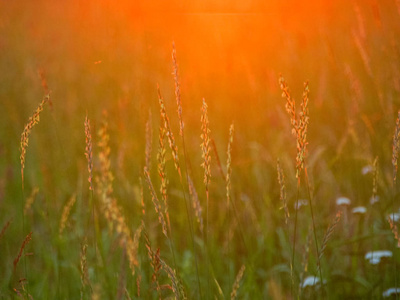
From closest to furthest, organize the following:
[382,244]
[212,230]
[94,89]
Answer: [382,244], [212,230], [94,89]

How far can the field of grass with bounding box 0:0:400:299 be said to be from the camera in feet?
3.98

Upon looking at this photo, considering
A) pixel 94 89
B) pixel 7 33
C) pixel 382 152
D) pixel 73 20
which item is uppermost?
pixel 73 20

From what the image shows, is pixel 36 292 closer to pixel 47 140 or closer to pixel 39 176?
pixel 39 176

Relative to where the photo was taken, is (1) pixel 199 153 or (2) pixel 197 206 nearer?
(2) pixel 197 206

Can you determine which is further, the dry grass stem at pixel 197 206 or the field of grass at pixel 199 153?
the field of grass at pixel 199 153

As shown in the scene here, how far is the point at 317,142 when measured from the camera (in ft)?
9.39

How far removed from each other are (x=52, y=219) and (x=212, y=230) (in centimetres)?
74

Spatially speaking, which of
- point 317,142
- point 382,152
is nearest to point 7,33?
point 317,142

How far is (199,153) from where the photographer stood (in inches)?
111

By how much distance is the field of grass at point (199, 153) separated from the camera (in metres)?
1.21

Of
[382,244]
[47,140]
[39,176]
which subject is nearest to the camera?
[382,244]

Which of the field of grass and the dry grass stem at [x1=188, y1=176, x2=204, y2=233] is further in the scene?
the field of grass

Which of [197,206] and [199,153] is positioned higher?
[199,153]

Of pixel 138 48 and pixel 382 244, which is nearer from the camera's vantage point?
pixel 382 244
